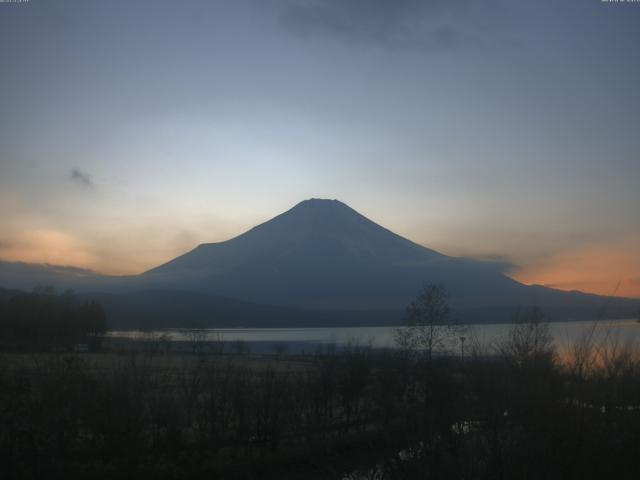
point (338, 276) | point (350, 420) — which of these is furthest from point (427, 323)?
point (338, 276)

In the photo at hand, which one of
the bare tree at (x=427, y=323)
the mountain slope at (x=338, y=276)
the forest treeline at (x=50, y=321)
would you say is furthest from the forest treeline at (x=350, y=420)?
the mountain slope at (x=338, y=276)

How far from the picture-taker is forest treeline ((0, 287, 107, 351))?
34.1 m

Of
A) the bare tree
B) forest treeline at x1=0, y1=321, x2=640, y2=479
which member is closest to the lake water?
forest treeline at x1=0, y1=321, x2=640, y2=479

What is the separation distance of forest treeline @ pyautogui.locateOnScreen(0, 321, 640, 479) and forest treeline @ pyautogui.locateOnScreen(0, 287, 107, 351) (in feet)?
44.6

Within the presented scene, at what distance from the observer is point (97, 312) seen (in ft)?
177

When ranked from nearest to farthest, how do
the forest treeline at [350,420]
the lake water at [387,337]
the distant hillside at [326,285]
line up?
the forest treeline at [350,420] < the lake water at [387,337] < the distant hillside at [326,285]

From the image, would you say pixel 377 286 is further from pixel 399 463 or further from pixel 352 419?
pixel 399 463

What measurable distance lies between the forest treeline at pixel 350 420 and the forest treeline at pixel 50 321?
1358 cm

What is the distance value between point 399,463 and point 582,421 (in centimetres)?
197

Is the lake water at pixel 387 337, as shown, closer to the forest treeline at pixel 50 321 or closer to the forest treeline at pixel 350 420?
the forest treeline at pixel 350 420

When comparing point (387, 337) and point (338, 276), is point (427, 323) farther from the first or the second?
point (338, 276)

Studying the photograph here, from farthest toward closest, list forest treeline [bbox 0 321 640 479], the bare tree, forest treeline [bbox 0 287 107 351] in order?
forest treeline [bbox 0 287 107 351] < the bare tree < forest treeline [bbox 0 321 640 479]

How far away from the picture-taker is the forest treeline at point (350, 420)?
6.47 metres

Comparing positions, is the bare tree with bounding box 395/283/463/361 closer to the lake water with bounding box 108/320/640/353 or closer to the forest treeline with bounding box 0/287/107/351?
the lake water with bounding box 108/320/640/353
